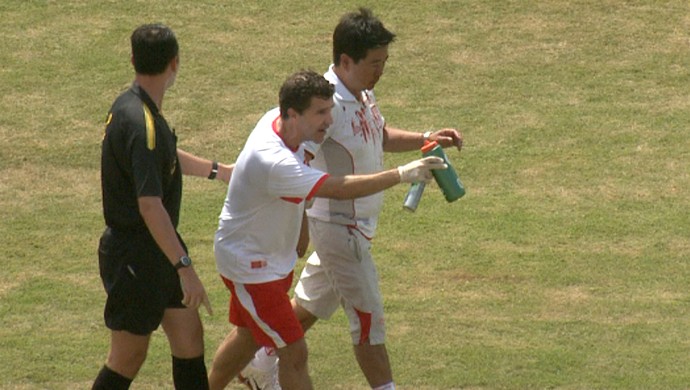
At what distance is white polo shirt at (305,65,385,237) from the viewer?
25.7ft

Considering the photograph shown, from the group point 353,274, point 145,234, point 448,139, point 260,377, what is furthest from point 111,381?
point 448,139

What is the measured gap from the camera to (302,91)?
707cm

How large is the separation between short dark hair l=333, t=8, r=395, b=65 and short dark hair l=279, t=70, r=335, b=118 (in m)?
0.71

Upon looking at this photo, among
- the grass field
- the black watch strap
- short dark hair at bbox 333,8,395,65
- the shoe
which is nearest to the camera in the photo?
the black watch strap

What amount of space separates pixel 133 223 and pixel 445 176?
1.56m

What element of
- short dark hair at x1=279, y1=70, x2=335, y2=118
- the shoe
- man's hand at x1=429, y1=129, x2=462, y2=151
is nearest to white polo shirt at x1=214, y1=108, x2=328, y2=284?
short dark hair at x1=279, y1=70, x2=335, y2=118

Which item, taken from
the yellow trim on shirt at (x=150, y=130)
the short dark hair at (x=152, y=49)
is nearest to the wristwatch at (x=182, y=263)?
the yellow trim on shirt at (x=150, y=130)

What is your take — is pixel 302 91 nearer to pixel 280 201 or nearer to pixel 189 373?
pixel 280 201

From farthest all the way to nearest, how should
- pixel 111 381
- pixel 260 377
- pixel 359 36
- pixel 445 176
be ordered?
pixel 260 377 < pixel 359 36 < pixel 445 176 < pixel 111 381

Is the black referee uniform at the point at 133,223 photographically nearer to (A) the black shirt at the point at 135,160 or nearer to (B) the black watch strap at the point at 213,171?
(A) the black shirt at the point at 135,160

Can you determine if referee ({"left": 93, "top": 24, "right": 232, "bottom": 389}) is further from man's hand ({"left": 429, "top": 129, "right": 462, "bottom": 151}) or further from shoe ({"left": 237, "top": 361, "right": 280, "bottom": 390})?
man's hand ({"left": 429, "top": 129, "right": 462, "bottom": 151})

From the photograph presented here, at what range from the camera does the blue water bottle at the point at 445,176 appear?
7.49 meters

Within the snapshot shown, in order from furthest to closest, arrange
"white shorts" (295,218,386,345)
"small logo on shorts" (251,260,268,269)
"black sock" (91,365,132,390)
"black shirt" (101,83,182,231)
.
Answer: "white shorts" (295,218,386,345) → "small logo on shorts" (251,260,268,269) → "black sock" (91,365,132,390) → "black shirt" (101,83,182,231)

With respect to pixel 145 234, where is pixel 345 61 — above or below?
above
